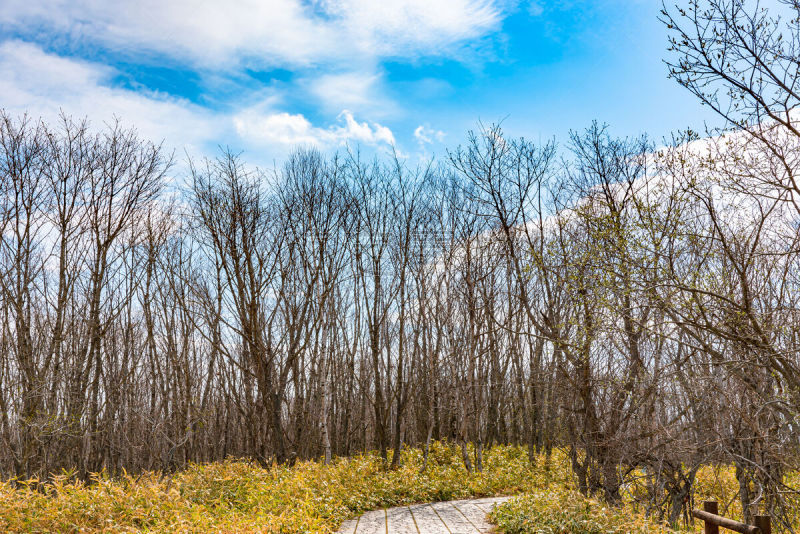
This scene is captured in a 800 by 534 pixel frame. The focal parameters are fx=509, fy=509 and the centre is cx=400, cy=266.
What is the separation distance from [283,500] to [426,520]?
210 cm

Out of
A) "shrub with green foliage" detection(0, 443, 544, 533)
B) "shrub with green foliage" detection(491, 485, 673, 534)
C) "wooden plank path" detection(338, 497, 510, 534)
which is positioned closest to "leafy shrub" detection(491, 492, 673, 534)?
"shrub with green foliage" detection(491, 485, 673, 534)

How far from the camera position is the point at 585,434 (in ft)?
26.6

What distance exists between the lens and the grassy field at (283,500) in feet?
16.9

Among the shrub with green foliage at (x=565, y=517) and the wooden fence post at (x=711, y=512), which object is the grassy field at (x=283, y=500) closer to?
the shrub with green foliage at (x=565, y=517)

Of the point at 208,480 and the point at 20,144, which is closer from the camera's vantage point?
the point at 208,480

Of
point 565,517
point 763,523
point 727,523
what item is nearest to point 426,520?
point 565,517

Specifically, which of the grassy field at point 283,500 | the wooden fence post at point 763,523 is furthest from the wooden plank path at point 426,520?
the wooden fence post at point 763,523

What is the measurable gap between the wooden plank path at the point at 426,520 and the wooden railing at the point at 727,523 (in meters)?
2.63

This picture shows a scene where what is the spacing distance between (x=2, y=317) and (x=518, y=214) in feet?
37.9

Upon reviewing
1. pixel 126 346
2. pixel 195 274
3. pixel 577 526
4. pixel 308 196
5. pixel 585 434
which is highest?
pixel 308 196

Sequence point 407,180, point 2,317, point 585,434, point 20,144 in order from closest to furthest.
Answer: point 585,434 → point 20,144 → point 2,317 → point 407,180

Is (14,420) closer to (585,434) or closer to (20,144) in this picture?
(20,144)

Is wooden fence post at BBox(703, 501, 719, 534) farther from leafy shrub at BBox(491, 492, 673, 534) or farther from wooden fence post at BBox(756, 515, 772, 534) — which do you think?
wooden fence post at BBox(756, 515, 772, 534)

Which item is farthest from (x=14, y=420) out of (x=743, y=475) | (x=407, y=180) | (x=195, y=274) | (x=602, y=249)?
(x=743, y=475)
